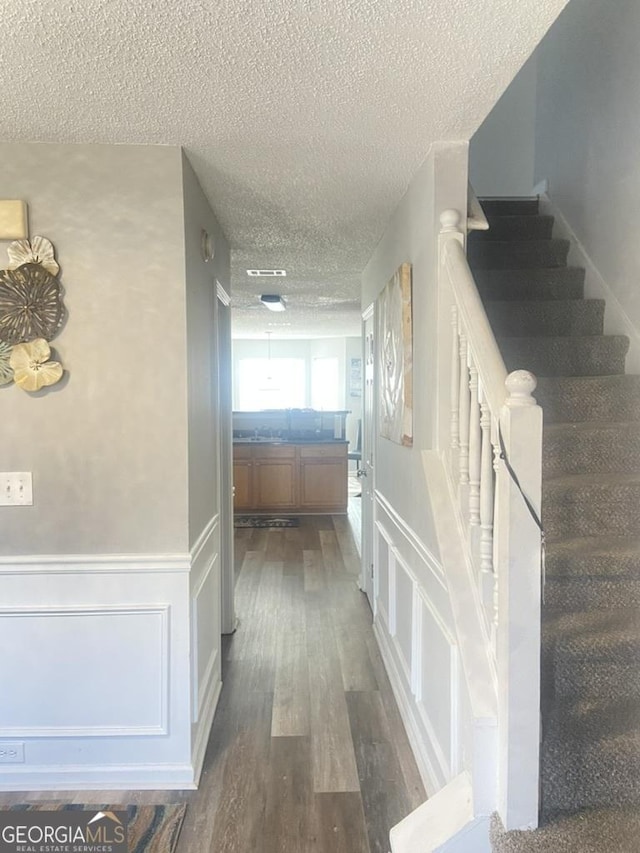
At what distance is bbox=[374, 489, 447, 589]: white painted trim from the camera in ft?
5.78

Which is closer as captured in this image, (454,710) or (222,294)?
(454,710)

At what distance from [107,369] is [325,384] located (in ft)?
25.9

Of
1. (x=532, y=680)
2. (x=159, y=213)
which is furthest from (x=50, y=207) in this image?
(x=532, y=680)

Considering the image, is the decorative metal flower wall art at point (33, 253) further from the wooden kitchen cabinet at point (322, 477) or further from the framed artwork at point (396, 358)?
the wooden kitchen cabinet at point (322, 477)

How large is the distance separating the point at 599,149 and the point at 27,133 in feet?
8.07

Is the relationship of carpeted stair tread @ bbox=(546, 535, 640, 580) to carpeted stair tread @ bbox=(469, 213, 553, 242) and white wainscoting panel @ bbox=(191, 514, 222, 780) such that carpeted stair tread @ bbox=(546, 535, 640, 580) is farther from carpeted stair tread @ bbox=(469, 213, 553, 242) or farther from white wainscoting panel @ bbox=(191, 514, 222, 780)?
carpeted stair tread @ bbox=(469, 213, 553, 242)

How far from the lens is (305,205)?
2348 millimetres

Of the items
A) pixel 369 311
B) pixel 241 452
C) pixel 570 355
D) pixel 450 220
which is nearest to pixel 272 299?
pixel 369 311

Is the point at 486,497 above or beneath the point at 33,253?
beneath

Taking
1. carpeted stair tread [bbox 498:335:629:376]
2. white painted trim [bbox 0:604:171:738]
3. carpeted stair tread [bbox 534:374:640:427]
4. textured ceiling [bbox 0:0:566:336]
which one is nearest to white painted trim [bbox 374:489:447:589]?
carpeted stair tread [bbox 534:374:640:427]

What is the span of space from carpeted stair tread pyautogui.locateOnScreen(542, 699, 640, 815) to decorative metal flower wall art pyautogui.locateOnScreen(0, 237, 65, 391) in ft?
6.35

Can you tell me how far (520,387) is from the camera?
3.70 feet

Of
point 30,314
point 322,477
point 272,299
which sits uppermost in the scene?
point 272,299

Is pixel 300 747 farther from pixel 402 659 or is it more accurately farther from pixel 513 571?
pixel 513 571
